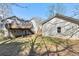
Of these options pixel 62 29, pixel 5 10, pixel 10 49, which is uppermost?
pixel 5 10

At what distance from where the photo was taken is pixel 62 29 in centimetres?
187

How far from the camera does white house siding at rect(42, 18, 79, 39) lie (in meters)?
1.87

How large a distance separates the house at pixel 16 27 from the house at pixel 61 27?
0.54ft

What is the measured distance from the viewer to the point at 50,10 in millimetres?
1873

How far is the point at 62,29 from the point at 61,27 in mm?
23

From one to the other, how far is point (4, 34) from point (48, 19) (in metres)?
0.47

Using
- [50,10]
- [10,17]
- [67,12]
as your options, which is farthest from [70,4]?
[10,17]

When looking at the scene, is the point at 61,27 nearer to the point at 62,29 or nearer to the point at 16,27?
the point at 62,29

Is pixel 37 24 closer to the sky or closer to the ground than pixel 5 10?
closer to the ground

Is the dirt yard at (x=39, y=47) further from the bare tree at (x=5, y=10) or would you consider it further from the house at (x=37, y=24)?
the bare tree at (x=5, y=10)

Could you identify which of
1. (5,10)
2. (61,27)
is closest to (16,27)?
(5,10)

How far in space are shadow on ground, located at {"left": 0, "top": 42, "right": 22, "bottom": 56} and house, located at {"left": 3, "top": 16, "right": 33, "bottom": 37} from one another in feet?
0.32

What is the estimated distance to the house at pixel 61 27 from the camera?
1.87 meters

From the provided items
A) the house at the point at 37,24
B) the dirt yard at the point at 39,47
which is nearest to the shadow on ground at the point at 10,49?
the dirt yard at the point at 39,47
